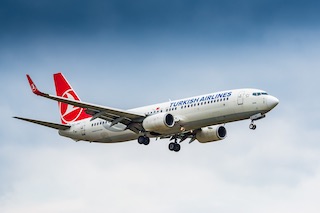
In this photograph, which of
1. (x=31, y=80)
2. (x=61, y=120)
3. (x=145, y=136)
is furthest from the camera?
(x=61, y=120)

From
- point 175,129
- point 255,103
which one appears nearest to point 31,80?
point 175,129

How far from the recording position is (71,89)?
338ft

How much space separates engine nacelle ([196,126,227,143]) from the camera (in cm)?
9219

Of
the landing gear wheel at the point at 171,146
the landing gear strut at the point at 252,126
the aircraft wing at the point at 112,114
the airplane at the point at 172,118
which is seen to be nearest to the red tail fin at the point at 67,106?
the airplane at the point at 172,118

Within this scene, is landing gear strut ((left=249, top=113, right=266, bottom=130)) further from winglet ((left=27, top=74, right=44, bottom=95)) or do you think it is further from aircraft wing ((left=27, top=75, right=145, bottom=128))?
winglet ((left=27, top=74, right=44, bottom=95))

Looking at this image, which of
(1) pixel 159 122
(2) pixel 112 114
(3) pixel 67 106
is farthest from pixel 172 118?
(3) pixel 67 106

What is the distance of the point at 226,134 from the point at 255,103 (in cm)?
945

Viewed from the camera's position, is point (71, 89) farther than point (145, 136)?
Yes

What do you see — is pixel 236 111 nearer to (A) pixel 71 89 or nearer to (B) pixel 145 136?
(B) pixel 145 136

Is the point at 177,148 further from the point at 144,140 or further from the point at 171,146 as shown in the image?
the point at 144,140

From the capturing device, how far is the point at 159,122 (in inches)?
3381

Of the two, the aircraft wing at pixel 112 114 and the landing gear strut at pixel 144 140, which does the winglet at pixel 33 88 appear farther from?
the landing gear strut at pixel 144 140

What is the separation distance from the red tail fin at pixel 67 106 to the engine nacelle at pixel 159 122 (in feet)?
39.9

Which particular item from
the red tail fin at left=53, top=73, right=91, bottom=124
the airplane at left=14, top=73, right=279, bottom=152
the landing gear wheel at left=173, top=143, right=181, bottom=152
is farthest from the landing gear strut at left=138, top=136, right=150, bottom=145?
the red tail fin at left=53, top=73, right=91, bottom=124
